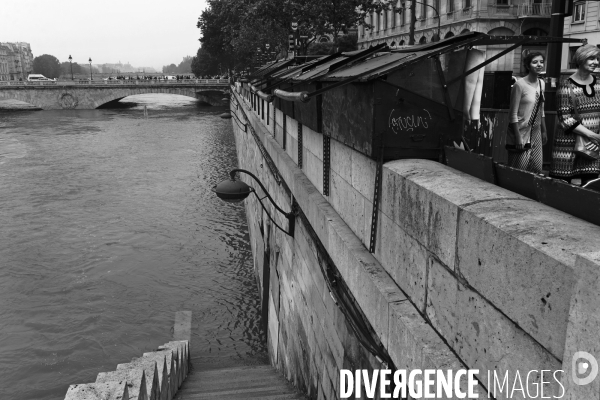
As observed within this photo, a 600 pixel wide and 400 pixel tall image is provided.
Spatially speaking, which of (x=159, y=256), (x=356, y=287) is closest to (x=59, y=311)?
(x=159, y=256)

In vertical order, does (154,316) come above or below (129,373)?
below

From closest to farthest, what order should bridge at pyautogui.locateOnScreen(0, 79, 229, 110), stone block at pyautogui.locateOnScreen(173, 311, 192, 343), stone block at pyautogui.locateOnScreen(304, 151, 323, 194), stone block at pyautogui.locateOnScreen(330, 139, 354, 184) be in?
1. stone block at pyautogui.locateOnScreen(330, 139, 354, 184)
2. stone block at pyautogui.locateOnScreen(304, 151, 323, 194)
3. stone block at pyautogui.locateOnScreen(173, 311, 192, 343)
4. bridge at pyautogui.locateOnScreen(0, 79, 229, 110)

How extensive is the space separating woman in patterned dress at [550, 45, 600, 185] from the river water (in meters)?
9.66

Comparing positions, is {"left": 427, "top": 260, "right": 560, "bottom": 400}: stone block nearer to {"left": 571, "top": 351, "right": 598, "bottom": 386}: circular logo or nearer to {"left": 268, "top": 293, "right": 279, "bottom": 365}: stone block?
{"left": 571, "top": 351, "right": 598, "bottom": 386}: circular logo

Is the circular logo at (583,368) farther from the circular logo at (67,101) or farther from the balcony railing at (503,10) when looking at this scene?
the circular logo at (67,101)

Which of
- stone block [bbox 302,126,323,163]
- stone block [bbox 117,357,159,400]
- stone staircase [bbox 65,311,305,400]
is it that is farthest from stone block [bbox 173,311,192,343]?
stone block [bbox 302,126,323,163]

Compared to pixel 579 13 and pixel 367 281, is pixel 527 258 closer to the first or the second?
pixel 367 281

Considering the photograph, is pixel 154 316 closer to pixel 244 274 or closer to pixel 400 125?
pixel 244 274

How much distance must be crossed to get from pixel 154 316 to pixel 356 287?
11950mm

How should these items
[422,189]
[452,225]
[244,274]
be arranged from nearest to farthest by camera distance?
[452,225], [422,189], [244,274]

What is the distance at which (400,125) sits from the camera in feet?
16.0

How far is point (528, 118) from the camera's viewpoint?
18.5 ft

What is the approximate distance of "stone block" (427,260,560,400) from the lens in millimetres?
2680

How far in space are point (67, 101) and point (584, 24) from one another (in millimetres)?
61742
